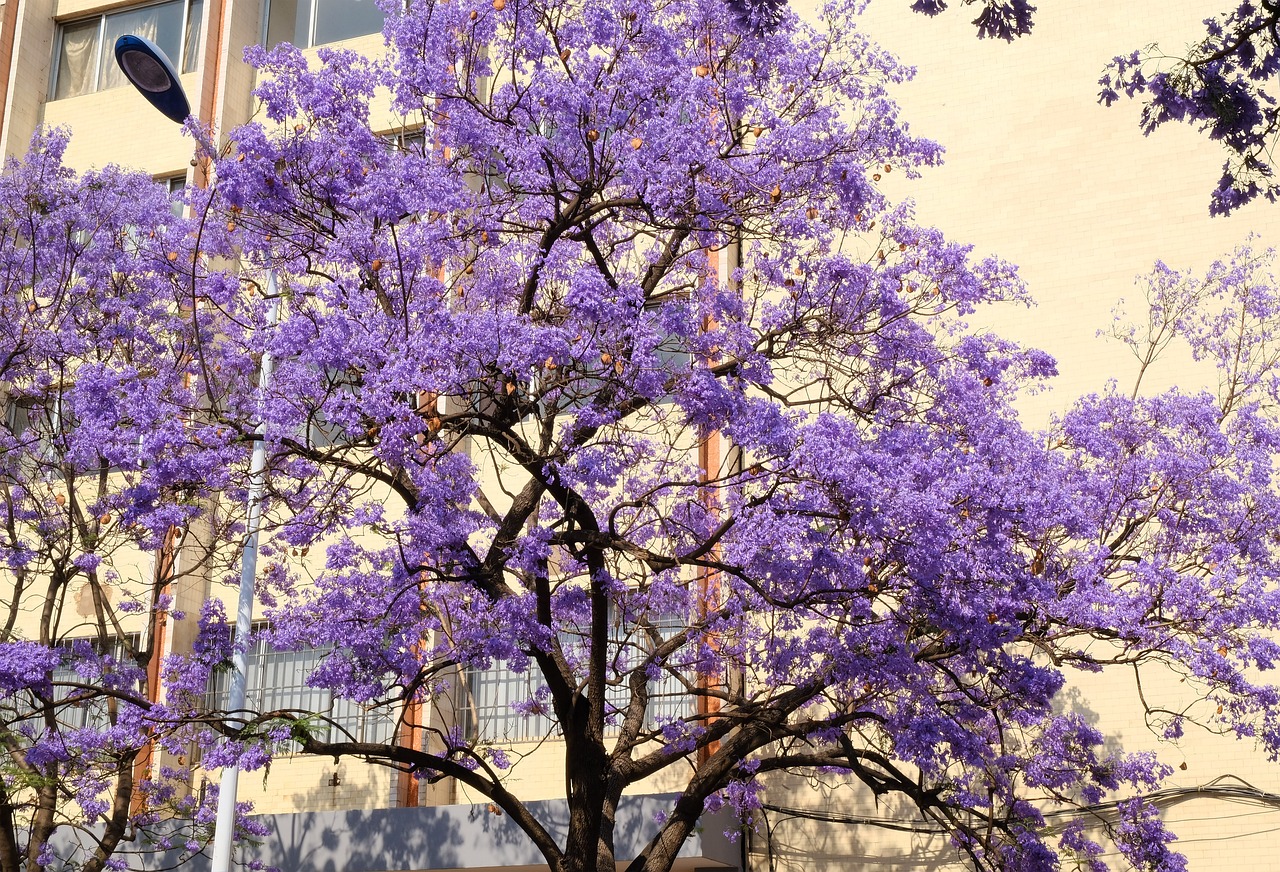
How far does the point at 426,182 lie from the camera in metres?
13.1

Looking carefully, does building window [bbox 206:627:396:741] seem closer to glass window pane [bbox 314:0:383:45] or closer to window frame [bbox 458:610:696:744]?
window frame [bbox 458:610:696:744]

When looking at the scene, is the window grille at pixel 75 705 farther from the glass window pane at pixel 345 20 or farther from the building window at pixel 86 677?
the glass window pane at pixel 345 20

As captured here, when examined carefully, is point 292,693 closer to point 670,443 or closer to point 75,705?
point 75,705

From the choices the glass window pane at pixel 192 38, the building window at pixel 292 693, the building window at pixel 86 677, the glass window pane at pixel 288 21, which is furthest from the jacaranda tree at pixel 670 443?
the glass window pane at pixel 192 38

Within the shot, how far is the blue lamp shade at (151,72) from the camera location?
14.4 m

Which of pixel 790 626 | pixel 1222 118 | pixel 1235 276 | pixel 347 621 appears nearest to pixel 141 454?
pixel 347 621

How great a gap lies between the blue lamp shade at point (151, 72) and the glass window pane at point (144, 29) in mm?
10002

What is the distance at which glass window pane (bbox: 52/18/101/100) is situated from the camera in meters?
25.1

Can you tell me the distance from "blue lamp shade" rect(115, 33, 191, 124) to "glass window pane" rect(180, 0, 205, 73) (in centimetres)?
949

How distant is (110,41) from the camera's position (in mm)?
25203

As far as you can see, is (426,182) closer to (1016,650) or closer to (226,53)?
(1016,650)

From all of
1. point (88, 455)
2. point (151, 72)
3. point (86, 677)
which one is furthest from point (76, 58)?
point (86, 677)

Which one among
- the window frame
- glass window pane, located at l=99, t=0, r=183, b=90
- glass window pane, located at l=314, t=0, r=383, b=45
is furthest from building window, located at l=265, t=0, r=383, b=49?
the window frame

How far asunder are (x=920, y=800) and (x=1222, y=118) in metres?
6.68
